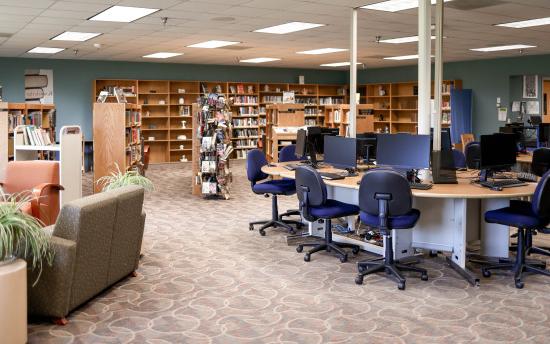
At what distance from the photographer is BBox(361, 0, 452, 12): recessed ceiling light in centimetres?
789

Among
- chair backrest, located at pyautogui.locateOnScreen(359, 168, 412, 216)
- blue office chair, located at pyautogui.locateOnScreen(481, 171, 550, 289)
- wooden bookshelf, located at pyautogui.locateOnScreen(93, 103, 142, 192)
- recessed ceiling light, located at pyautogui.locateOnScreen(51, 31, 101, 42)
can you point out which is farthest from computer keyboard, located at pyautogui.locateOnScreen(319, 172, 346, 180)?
recessed ceiling light, located at pyautogui.locateOnScreen(51, 31, 101, 42)

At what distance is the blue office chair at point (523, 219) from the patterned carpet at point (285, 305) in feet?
0.43

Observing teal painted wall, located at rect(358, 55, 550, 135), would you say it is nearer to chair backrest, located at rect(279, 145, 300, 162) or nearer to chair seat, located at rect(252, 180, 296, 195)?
chair backrest, located at rect(279, 145, 300, 162)

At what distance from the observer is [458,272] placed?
17.9 feet

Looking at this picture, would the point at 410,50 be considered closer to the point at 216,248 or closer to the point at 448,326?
the point at 216,248

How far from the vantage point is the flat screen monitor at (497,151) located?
589 cm

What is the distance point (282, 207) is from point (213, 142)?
1.68 metres

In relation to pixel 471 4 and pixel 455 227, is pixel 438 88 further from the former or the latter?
pixel 471 4

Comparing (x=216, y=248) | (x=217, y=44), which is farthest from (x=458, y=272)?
(x=217, y=44)

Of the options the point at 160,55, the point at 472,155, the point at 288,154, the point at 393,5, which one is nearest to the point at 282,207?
the point at 288,154

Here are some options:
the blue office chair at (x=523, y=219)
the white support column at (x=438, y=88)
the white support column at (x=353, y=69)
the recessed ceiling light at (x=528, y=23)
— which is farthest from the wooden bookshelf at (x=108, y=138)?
the recessed ceiling light at (x=528, y=23)

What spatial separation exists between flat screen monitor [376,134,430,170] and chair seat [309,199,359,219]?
64 centimetres

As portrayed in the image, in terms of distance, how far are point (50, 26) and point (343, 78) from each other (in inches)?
490

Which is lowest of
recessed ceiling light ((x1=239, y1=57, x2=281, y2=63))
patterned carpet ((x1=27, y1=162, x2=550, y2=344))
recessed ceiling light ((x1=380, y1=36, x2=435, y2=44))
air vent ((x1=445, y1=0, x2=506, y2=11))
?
patterned carpet ((x1=27, y1=162, x2=550, y2=344))
